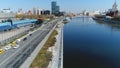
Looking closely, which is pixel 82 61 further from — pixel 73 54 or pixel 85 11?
pixel 85 11

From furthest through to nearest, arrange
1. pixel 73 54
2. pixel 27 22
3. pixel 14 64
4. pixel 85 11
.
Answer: pixel 85 11 < pixel 27 22 < pixel 73 54 < pixel 14 64

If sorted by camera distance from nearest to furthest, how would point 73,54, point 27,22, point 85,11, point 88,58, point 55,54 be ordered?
point 55,54
point 88,58
point 73,54
point 27,22
point 85,11

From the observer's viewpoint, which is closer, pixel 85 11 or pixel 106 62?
pixel 106 62

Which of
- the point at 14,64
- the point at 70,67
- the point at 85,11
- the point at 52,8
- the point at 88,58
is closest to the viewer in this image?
the point at 14,64

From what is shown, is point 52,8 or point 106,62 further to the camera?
point 52,8

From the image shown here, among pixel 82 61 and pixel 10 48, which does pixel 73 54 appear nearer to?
pixel 82 61

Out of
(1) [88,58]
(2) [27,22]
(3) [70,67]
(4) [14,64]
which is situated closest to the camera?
(4) [14,64]

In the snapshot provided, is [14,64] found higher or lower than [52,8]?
lower

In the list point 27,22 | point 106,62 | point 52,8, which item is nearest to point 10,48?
point 106,62

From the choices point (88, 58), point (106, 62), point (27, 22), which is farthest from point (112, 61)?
point (27, 22)
